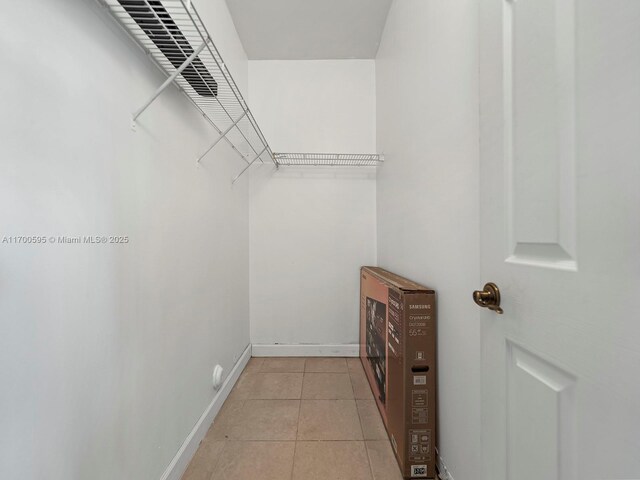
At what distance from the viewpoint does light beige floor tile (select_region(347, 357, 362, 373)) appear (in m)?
2.04

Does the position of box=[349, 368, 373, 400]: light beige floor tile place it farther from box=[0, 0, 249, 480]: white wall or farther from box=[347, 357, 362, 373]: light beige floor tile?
box=[0, 0, 249, 480]: white wall

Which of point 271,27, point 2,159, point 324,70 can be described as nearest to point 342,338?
point 2,159

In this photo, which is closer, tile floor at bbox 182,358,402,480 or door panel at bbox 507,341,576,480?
door panel at bbox 507,341,576,480

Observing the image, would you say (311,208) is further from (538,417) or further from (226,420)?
(538,417)

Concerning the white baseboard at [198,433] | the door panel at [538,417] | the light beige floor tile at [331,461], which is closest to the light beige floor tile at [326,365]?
the white baseboard at [198,433]

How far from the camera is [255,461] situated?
120 centimetres

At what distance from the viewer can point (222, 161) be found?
166cm

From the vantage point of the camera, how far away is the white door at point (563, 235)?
37 cm

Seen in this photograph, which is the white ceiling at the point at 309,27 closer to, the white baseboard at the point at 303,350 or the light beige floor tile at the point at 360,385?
the white baseboard at the point at 303,350

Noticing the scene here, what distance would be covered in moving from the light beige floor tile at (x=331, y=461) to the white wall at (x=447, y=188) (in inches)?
16.1

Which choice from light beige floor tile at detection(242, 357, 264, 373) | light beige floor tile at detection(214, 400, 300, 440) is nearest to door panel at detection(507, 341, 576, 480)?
light beige floor tile at detection(214, 400, 300, 440)

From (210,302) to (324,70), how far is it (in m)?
2.26

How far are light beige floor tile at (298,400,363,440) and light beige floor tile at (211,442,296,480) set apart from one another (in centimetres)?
14

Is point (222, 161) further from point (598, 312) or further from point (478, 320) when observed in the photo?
point (598, 312)
